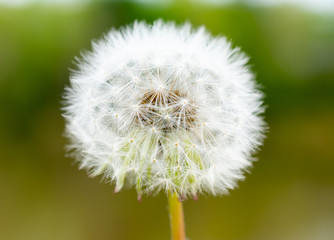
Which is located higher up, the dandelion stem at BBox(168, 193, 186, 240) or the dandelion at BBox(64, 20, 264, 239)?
the dandelion at BBox(64, 20, 264, 239)

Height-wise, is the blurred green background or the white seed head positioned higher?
the blurred green background

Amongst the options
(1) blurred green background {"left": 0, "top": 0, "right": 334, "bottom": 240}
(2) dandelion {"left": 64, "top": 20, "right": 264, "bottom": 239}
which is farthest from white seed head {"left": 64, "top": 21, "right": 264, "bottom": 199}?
(1) blurred green background {"left": 0, "top": 0, "right": 334, "bottom": 240}

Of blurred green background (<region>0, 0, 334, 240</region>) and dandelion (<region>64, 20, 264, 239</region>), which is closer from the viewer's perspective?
dandelion (<region>64, 20, 264, 239</region>)

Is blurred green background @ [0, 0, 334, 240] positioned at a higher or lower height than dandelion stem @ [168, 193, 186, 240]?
higher

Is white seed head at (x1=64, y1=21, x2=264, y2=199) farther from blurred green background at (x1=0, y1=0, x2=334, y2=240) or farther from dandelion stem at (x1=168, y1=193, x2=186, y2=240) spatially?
blurred green background at (x1=0, y1=0, x2=334, y2=240)

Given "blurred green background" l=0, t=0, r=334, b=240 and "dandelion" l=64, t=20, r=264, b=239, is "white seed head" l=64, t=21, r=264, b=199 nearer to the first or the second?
"dandelion" l=64, t=20, r=264, b=239

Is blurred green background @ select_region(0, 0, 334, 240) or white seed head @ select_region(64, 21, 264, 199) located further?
blurred green background @ select_region(0, 0, 334, 240)

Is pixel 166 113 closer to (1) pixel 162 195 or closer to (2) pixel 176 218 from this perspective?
(2) pixel 176 218

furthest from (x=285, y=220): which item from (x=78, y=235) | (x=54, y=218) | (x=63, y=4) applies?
(x=63, y=4)

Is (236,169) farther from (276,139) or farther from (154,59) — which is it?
(276,139)

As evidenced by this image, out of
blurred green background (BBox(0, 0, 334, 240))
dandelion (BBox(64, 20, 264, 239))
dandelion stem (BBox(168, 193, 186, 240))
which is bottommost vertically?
dandelion stem (BBox(168, 193, 186, 240))
